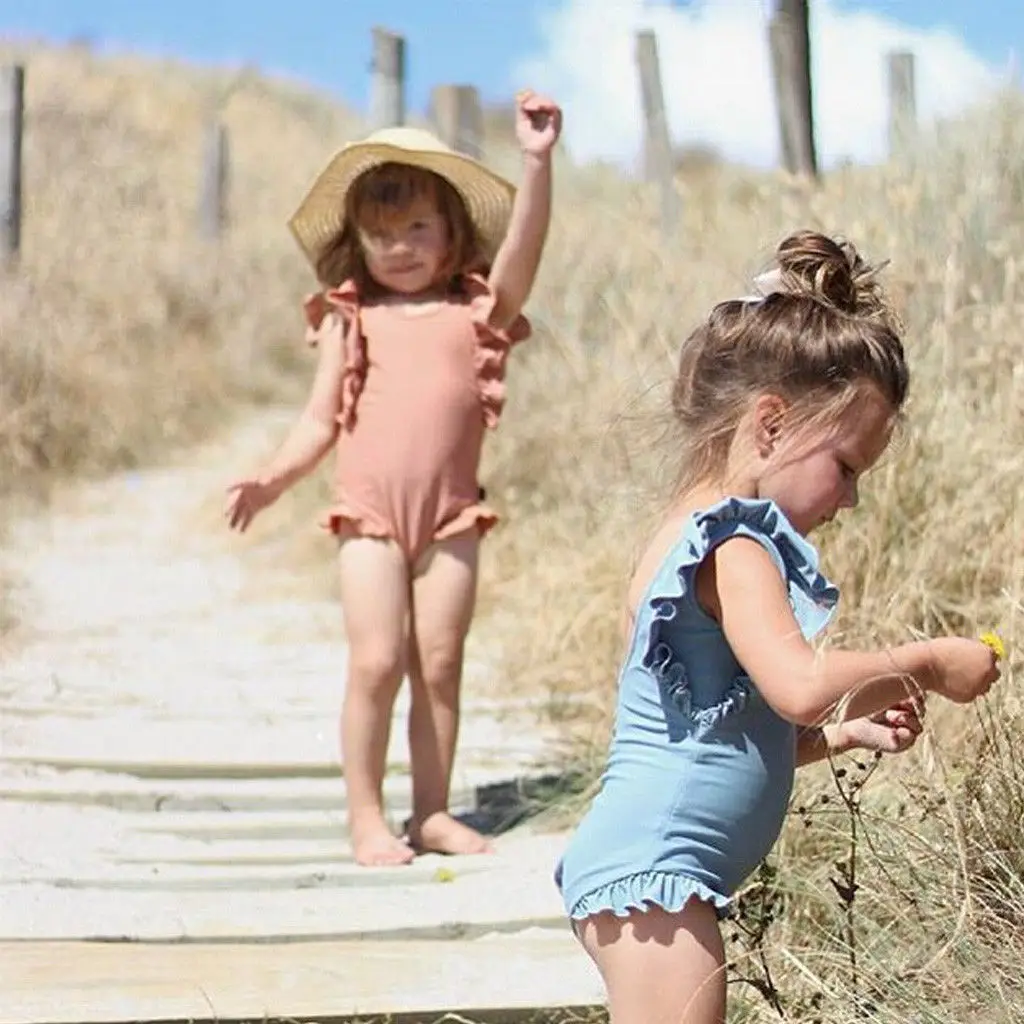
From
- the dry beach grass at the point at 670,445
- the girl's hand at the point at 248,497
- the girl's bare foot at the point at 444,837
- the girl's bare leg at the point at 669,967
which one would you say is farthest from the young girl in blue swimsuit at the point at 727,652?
the girl's hand at the point at 248,497

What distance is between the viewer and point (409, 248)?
4512 millimetres

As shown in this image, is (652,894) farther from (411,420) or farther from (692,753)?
(411,420)

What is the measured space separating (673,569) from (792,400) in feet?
0.84

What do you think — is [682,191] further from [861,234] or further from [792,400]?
[792,400]

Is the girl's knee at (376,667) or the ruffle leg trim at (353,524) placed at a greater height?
the ruffle leg trim at (353,524)

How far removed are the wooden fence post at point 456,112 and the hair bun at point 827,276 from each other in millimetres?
8521

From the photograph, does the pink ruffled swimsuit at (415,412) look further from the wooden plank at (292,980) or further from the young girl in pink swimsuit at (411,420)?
the wooden plank at (292,980)

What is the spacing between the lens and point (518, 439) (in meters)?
7.83

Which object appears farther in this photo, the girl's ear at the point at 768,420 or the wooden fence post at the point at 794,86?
A: the wooden fence post at the point at 794,86

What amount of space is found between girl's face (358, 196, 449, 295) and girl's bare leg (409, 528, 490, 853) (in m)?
0.57

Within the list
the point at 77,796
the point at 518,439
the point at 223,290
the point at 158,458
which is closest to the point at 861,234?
the point at 518,439

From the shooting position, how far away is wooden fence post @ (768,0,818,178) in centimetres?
859

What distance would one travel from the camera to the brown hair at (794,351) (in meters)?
2.50

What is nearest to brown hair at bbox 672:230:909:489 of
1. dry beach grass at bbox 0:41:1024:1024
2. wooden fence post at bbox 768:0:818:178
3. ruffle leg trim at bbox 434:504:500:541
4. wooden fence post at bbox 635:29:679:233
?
dry beach grass at bbox 0:41:1024:1024
